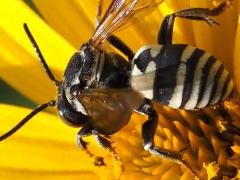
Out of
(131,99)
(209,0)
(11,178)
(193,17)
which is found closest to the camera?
(131,99)

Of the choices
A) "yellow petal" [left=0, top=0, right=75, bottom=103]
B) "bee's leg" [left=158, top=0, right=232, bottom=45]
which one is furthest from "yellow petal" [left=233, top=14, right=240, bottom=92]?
"yellow petal" [left=0, top=0, right=75, bottom=103]

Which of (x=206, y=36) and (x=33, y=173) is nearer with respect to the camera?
(x=206, y=36)

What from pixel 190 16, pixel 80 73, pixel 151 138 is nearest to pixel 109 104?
pixel 80 73

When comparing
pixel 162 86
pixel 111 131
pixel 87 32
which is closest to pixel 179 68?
pixel 162 86

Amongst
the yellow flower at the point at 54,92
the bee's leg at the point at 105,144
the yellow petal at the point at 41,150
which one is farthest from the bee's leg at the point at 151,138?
the yellow petal at the point at 41,150

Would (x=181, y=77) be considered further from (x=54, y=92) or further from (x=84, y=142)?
(x=54, y=92)

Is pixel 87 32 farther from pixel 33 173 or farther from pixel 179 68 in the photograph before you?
pixel 179 68

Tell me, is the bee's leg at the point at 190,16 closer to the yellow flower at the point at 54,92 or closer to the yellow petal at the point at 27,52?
the yellow flower at the point at 54,92
